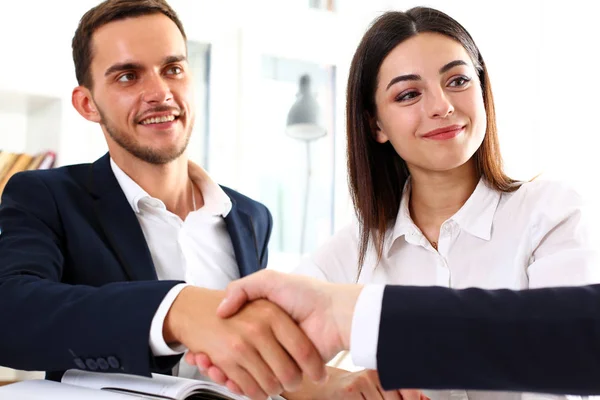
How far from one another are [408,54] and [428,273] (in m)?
0.52

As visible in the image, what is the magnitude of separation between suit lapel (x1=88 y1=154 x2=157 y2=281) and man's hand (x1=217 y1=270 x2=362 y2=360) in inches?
20.8

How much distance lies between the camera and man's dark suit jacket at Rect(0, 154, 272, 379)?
45.0 inches

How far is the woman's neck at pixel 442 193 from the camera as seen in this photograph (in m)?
1.65

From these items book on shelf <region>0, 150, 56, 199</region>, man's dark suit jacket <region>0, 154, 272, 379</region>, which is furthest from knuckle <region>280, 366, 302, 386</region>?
book on shelf <region>0, 150, 56, 199</region>

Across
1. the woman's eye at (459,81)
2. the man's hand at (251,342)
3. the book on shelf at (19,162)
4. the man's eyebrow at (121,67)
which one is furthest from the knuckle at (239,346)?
the book on shelf at (19,162)

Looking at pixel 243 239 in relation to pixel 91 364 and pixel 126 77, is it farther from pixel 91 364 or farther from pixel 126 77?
pixel 91 364

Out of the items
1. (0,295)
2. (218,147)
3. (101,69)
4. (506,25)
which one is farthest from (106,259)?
(506,25)

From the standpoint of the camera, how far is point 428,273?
159cm

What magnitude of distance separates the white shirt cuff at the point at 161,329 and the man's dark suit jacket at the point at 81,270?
11 millimetres

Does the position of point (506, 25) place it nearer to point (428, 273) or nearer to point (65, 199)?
point (428, 273)

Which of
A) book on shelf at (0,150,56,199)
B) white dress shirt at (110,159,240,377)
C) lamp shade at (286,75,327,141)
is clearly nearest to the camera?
white dress shirt at (110,159,240,377)

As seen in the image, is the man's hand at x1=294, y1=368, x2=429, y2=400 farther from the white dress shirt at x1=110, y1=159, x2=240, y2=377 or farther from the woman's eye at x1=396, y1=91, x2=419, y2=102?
the woman's eye at x1=396, y1=91, x2=419, y2=102

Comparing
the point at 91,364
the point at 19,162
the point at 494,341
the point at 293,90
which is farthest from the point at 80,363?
the point at 293,90

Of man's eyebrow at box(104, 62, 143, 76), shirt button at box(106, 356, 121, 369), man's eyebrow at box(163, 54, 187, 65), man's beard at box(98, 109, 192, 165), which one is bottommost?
shirt button at box(106, 356, 121, 369)
